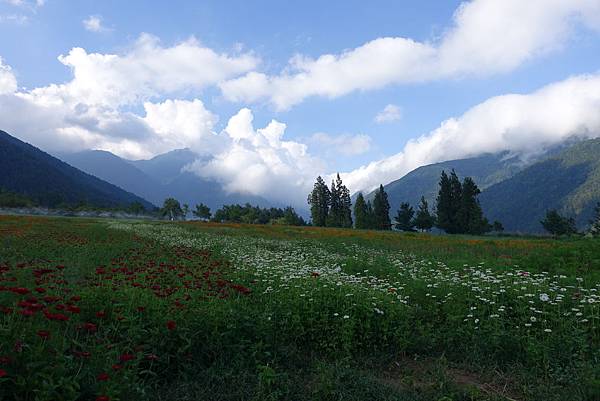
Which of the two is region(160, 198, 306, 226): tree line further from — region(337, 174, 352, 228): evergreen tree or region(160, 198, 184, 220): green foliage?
region(337, 174, 352, 228): evergreen tree

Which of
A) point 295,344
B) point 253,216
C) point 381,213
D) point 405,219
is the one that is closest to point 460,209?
point 381,213

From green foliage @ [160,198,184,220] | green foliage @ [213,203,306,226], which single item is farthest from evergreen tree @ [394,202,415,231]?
green foliage @ [160,198,184,220]

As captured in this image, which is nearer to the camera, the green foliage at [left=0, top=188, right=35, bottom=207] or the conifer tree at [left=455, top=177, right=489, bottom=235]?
the conifer tree at [left=455, top=177, right=489, bottom=235]

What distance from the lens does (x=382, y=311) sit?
6121 millimetres

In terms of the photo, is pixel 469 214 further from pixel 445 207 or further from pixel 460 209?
pixel 445 207

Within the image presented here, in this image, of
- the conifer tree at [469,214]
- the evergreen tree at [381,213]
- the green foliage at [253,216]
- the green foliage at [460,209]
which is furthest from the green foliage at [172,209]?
the conifer tree at [469,214]

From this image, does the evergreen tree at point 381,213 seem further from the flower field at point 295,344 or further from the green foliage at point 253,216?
the flower field at point 295,344

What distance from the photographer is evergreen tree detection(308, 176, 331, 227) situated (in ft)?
292

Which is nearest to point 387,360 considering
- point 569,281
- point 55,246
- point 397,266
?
point 569,281

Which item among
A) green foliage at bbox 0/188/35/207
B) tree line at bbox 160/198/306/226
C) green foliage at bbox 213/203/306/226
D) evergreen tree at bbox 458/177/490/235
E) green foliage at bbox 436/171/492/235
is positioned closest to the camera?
evergreen tree at bbox 458/177/490/235

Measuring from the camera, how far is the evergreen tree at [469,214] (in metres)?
64.1

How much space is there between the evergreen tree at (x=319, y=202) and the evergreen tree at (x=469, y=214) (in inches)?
1236

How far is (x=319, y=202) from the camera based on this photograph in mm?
89500

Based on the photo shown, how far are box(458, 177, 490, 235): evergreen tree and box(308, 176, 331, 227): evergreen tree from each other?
31.4 metres
